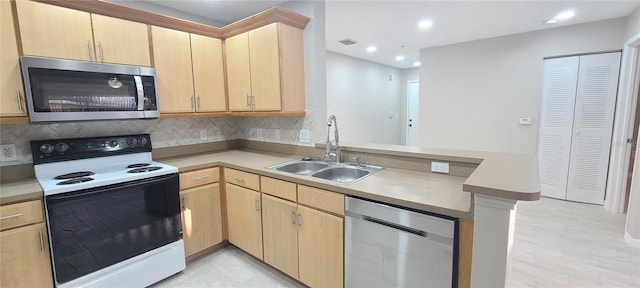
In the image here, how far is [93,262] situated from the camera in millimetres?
1844

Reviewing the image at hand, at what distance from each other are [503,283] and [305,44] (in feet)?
7.43

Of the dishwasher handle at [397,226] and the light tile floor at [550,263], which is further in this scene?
the light tile floor at [550,263]

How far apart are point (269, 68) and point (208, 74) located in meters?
0.73

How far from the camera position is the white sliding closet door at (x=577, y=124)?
356 cm

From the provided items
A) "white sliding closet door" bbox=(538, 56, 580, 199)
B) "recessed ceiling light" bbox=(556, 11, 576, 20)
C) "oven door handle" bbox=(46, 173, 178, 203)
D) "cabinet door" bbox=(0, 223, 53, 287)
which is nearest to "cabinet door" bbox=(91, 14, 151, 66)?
"oven door handle" bbox=(46, 173, 178, 203)

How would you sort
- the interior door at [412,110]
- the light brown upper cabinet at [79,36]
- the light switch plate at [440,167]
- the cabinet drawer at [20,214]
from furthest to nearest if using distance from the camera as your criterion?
the interior door at [412,110]
the light switch plate at [440,167]
the light brown upper cabinet at [79,36]
the cabinet drawer at [20,214]

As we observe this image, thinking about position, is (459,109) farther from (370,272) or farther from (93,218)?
(93,218)

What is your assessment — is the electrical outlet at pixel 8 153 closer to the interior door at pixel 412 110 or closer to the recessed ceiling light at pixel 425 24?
the recessed ceiling light at pixel 425 24

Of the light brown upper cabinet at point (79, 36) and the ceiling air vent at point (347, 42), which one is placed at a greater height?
the ceiling air vent at point (347, 42)

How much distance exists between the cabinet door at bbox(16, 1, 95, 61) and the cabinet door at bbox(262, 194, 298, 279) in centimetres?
172

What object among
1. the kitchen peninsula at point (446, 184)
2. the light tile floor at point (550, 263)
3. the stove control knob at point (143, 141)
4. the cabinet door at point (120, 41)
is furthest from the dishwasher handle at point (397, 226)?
the cabinet door at point (120, 41)

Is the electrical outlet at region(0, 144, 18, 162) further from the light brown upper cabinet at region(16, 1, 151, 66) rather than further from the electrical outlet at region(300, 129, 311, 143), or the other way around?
the electrical outlet at region(300, 129, 311, 143)

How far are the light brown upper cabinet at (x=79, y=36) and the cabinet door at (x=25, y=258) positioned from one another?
3.74ft

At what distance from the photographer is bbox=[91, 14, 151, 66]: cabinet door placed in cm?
207
